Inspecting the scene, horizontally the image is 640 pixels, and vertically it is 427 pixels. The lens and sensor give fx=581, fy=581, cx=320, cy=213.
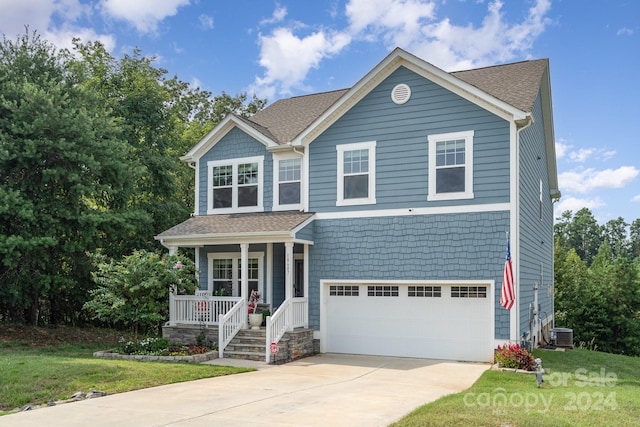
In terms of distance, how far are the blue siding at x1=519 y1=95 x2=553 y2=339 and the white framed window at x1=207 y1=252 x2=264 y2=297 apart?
7.51 metres

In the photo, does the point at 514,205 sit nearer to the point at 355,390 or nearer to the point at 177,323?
the point at 355,390

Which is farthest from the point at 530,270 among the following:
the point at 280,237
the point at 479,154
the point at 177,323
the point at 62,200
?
the point at 62,200

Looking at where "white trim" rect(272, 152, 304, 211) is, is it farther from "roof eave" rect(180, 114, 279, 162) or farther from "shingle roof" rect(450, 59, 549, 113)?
"shingle roof" rect(450, 59, 549, 113)

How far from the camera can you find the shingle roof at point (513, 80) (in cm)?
1491

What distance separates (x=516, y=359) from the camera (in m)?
12.8

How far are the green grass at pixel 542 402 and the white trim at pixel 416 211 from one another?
12.9 ft

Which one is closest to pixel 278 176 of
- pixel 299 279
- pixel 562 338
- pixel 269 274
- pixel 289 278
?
pixel 269 274

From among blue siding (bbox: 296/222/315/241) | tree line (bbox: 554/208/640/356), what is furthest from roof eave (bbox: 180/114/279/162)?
tree line (bbox: 554/208/640/356)

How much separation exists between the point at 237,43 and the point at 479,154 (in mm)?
10679

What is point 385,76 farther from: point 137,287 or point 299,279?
point 137,287

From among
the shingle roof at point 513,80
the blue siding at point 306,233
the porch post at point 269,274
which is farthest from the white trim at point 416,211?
the shingle roof at point 513,80

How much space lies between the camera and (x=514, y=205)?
14109 mm

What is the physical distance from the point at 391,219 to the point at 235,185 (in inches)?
215

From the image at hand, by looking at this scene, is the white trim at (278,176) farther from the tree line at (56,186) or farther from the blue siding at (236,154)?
the tree line at (56,186)
